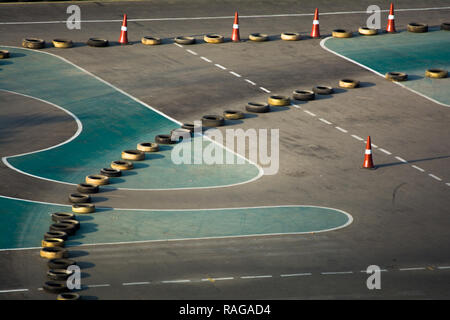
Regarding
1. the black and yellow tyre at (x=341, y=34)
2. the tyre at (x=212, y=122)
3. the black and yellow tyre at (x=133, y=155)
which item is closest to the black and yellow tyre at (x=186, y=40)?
the black and yellow tyre at (x=341, y=34)

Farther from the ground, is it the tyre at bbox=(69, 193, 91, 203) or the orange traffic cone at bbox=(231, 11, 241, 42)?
the orange traffic cone at bbox=(231, 11, 241, 42)

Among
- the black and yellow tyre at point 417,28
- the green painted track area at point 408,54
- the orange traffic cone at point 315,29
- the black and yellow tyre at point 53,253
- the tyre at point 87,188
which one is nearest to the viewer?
the black and yellow tyre at point 53,253

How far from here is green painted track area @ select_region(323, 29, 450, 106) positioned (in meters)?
50.6

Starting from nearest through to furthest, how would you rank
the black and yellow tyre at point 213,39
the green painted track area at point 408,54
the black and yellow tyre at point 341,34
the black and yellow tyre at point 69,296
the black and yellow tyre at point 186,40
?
1. the black and yellow tyre at point 69,296
2. the green painted track area at point 408,54
3. the black and yellow tyre at point 186,40
4. the black and yellow tyre at point 213,39
5. the black and yellow tyre at point 341,34

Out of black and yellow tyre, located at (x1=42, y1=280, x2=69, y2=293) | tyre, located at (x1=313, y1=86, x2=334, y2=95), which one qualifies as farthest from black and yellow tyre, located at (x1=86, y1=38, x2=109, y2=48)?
black and yellow tyre, located at (x1=42, y1=280, x2=69, y2=293)

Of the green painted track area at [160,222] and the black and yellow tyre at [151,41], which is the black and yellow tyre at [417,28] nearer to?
the black and yellow tyre at [151,41]

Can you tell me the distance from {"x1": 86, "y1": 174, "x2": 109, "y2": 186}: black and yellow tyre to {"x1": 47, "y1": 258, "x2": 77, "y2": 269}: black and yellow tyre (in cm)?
747

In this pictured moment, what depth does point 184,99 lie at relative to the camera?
47.3 meters

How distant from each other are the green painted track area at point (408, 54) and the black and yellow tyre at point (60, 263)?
25022mm

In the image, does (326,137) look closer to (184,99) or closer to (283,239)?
(184,99)

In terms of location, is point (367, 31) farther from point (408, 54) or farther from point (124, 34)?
point (124, 34)

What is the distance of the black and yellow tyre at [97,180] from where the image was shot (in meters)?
37.0

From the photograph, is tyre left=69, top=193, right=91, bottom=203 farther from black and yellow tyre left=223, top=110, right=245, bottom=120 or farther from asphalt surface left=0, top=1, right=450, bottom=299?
black and yellow tyre left=223, top=110, right=245, bottom=120
